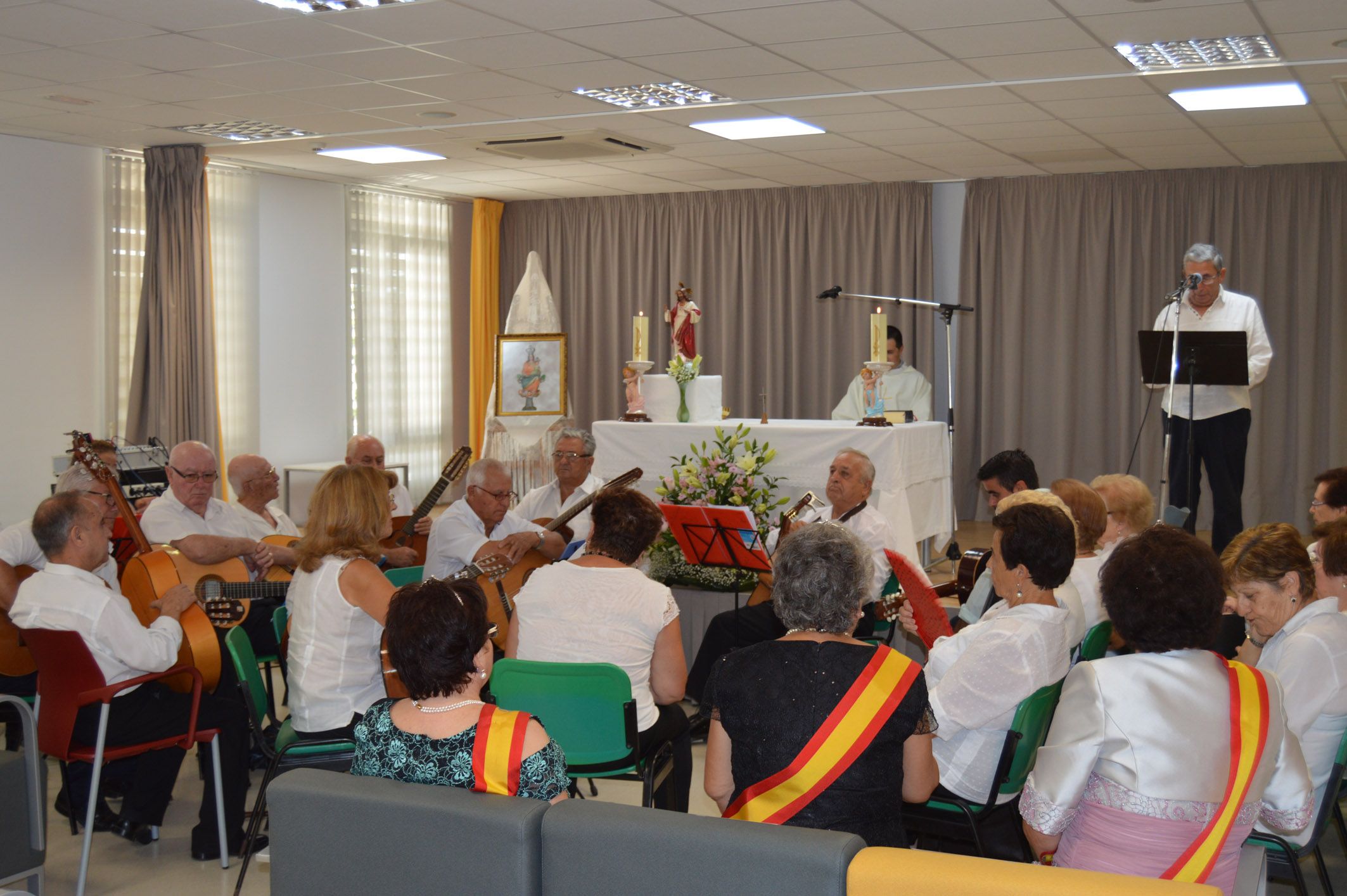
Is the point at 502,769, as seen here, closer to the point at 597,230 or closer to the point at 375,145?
the point at 375,145

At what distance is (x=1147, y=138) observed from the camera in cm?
767

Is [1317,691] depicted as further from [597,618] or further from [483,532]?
[483,532]

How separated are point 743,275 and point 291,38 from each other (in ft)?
19.0

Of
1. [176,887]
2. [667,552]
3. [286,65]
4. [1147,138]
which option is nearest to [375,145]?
[286,65]

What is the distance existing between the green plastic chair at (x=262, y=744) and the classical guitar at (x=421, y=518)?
63.5 inches

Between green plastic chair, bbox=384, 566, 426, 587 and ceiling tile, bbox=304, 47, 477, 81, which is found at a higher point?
ceiling tile, bbox=304, 47, 477, 81

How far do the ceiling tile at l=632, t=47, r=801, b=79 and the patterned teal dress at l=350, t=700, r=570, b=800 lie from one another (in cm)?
402

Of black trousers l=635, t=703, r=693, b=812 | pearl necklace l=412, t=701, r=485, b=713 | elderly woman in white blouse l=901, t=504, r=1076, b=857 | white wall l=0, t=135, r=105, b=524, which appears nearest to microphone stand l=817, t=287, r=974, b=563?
black trousers l=635, t=703, r=693, b=812

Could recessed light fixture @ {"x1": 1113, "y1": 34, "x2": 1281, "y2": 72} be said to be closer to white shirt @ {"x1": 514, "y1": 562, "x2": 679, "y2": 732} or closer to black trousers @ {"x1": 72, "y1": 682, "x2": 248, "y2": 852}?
white shirt @ {"x1": 514, "y1": 562, "x2": 679, "y2": 732}

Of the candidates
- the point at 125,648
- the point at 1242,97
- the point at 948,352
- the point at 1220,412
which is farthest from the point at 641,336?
the point at 125,648

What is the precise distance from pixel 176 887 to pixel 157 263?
5.78m

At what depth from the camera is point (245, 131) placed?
24.6 ft

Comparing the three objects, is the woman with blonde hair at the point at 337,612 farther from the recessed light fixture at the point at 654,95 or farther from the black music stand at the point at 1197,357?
the black music stand at the point at 1197,357

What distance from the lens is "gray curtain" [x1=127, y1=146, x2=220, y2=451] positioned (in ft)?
26.2
